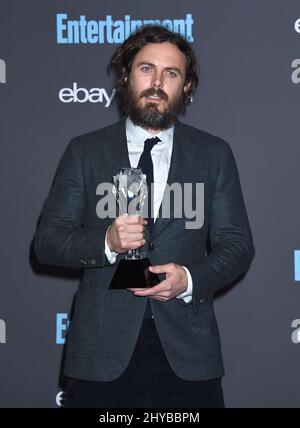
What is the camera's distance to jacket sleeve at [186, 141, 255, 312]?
2.13 meters

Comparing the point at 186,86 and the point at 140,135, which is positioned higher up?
the point at 186,86

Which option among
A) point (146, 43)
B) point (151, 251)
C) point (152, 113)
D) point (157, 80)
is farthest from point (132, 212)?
point (146, 43)

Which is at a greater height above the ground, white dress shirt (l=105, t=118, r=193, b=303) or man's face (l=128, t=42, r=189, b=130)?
man's face (l=128, t=42, r=189, b=130)

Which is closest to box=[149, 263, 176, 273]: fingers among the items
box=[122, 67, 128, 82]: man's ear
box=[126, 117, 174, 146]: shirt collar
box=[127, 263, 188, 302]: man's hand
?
box=[127, 263, 188, 302]: man's hand

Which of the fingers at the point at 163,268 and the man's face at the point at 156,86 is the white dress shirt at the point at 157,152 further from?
the fingers at the point at 163,268

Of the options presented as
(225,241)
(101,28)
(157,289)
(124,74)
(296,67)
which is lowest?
(157,289)

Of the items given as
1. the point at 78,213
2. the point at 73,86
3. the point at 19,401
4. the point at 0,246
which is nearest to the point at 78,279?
the point at 0,246

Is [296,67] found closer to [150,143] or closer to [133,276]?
[150,143]

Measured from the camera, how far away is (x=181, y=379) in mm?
2113

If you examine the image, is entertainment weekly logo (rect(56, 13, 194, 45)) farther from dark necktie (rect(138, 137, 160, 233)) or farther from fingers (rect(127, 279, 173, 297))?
fingers (rect(127, 279, 173, 297))

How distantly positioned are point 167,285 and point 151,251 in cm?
19

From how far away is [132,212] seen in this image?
2.10m

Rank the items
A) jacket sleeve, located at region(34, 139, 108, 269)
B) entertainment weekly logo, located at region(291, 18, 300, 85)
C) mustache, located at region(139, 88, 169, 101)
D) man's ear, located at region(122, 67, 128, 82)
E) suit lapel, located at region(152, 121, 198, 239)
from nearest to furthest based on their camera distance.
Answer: jacket sleeve, located at region(34, 139, 108, 269) → suit lapel, located at region(152, 121, 198, 239) → mustache, located at region(139, 88, 169, 101) → man's ear, located at region(122, 67, 128, 82) → entertainment weekly logo, located at region(291, 18, 300, 85)

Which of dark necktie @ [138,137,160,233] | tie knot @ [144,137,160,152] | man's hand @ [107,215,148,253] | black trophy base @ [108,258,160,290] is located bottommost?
black trophy base @ [108,258,160,290]
